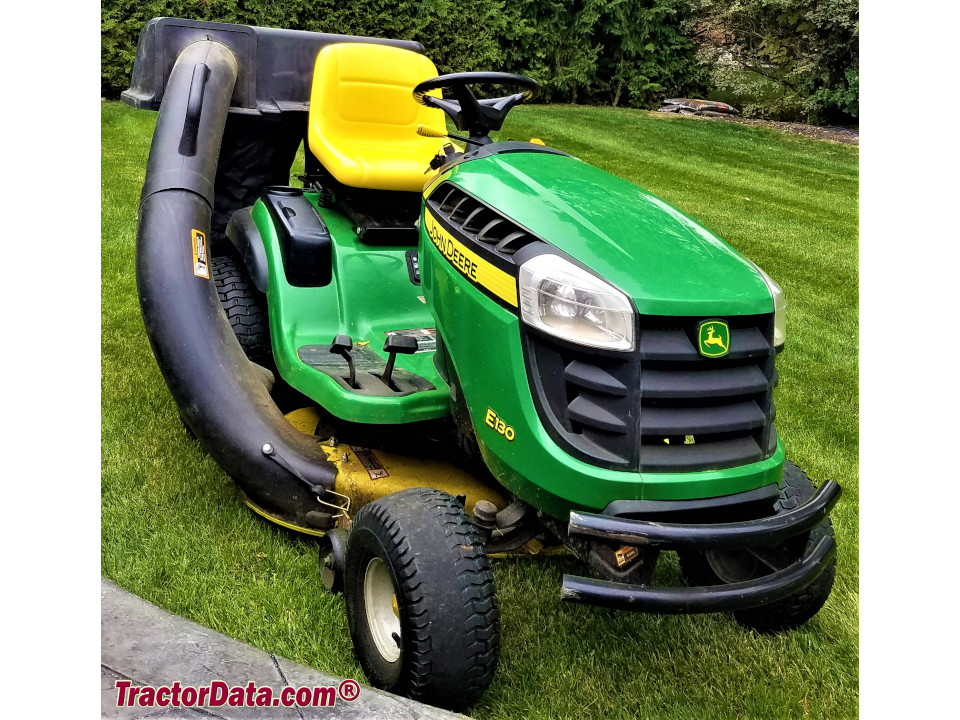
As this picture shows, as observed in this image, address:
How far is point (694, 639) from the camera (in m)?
2.31

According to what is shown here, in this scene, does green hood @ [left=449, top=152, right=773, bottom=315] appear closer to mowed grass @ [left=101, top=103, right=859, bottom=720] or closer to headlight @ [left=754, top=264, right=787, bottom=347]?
headlight @ [left=754, top=264, right=787, bottom=347]

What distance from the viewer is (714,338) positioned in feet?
6.15

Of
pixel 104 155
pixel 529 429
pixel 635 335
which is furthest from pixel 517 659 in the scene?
pixel 104 155

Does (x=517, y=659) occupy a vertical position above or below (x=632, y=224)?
below

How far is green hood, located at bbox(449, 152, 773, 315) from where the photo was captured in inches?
74.1

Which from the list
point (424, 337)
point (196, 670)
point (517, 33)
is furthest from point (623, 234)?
point (517, 33)

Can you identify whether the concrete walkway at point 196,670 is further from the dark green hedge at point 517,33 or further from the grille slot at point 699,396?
the dark green hedge at point 517,33

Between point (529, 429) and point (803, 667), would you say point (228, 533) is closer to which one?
point (529, 429)

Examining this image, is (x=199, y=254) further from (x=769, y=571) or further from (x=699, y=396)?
(x=769, y=571)

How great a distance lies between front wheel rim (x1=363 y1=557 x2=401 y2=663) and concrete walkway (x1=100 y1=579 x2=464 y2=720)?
0.21 m

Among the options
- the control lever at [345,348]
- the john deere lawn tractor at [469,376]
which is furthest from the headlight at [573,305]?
the control lever at [345,348]

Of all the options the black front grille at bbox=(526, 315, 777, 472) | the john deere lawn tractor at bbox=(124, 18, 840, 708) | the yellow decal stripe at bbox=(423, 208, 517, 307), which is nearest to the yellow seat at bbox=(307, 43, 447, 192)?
the john deere lawn tractor at bbox=(124, 18, 840, 708)

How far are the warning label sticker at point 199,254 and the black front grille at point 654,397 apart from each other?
1.29 meters

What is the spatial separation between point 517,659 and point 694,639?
1.61ft
